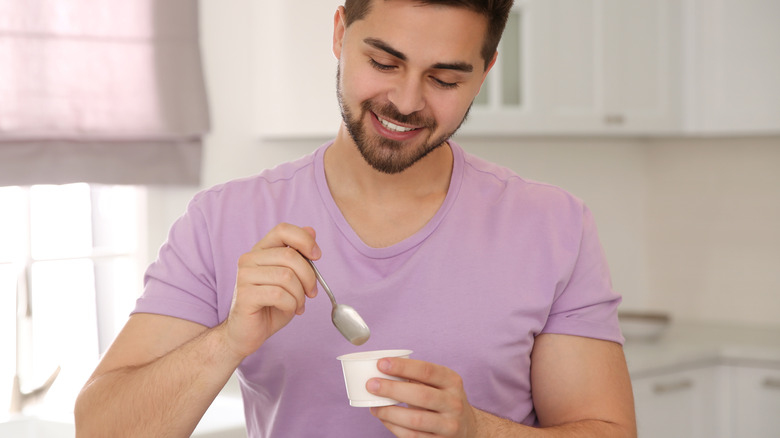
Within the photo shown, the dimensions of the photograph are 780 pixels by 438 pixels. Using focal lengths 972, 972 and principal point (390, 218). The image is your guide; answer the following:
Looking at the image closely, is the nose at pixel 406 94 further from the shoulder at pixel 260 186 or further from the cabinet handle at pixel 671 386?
the cabinet handle at pixel 671 386

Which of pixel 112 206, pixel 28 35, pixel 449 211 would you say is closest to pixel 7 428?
pixel 112 206

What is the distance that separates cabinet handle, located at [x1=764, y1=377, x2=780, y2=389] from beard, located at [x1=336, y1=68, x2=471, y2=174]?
88.0 inches

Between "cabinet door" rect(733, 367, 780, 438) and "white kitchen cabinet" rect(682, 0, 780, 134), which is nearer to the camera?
"cabinet door" rect(733, 367, 780, 438)

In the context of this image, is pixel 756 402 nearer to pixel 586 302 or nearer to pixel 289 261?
pixel 586 302

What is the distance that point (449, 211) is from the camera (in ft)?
4.99

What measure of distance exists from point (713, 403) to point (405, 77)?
2.40 m

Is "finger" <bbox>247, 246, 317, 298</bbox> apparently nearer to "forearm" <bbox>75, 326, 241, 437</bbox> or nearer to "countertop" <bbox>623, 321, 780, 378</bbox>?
"forearm" <bbox>75, 326, 241, 437</bbox>

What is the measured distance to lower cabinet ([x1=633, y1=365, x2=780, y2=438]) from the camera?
3.15 m

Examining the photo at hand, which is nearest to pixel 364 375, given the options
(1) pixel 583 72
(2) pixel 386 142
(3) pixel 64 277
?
(2) pixel 386 142

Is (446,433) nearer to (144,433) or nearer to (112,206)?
(144,433)

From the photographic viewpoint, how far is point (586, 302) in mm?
1474

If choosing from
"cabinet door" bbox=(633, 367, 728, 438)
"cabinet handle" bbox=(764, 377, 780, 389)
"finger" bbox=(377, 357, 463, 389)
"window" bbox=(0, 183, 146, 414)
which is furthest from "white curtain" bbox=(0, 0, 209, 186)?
"cabinet handle" bbox=(764, 377, 780, 389)

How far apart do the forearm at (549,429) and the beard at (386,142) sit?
1.28ft

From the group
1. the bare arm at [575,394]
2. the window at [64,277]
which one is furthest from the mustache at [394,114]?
the window at [64,277]
